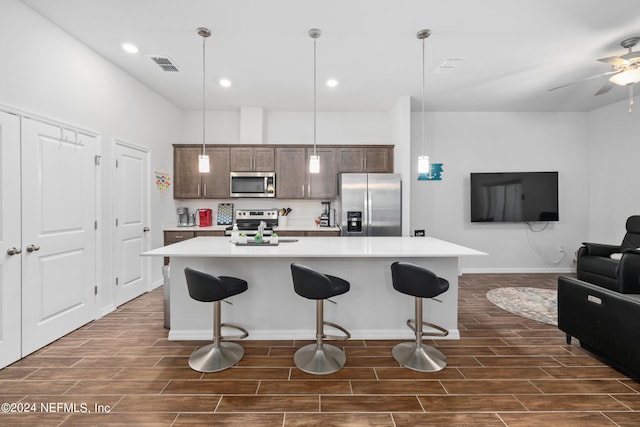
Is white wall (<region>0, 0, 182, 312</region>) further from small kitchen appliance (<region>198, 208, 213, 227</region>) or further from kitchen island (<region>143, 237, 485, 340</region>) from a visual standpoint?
kitchen island (<region>143, 237, 485, 340</region>)

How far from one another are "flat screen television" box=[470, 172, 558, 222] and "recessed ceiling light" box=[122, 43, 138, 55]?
5200 mm

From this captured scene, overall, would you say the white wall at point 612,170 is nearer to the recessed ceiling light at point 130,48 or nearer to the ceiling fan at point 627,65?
the ceiling fan at point 627,65

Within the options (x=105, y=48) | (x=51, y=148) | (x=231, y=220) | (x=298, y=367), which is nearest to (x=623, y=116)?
(x=298, y=367)

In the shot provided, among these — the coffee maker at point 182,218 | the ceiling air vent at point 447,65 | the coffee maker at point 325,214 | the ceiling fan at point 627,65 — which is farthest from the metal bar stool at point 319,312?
the coffee maker at point 182,218

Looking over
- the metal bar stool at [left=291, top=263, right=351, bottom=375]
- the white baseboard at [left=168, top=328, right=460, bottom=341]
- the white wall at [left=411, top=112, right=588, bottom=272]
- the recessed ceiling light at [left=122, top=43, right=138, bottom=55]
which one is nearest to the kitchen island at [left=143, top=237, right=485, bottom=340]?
the white baseboard at [left=168, top=328, right=460, bottom=341]

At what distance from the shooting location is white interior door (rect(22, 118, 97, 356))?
260 centimetres

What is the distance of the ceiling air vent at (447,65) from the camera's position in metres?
3.56

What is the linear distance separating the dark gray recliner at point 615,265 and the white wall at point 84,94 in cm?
601

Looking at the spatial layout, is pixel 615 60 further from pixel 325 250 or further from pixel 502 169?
pixel 325 250

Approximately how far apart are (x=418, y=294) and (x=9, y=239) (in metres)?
3.22

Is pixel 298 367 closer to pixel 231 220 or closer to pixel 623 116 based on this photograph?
pixel 231 220

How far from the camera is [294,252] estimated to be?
101 inches

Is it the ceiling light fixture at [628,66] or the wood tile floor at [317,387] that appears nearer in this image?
the wood tile floor at [317,387]

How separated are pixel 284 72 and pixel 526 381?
3.93 meters
